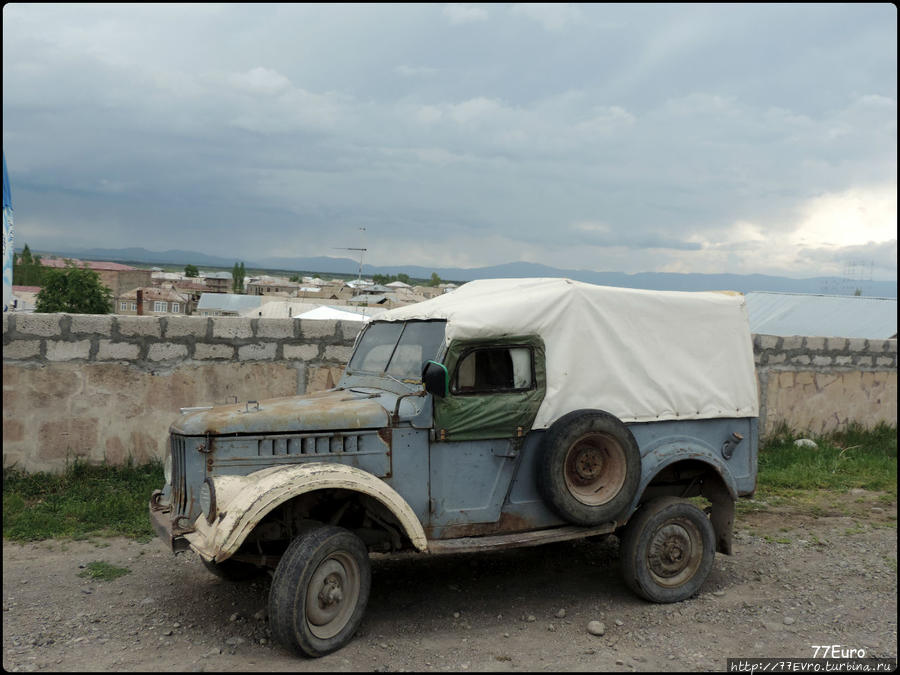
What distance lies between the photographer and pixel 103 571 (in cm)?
555

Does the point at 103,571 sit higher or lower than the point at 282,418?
lower

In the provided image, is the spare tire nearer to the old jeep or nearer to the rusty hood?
the old jeep

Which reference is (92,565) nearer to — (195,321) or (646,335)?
(195,321)

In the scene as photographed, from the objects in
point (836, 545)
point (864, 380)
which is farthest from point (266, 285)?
point (836, 545)

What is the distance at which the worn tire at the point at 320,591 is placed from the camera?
159 inches

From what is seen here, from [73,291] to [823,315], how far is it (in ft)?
149

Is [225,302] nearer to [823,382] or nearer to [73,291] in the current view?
[73,291]

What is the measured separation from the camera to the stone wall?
7199 millimetres

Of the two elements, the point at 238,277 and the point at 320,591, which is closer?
the point at 320,591

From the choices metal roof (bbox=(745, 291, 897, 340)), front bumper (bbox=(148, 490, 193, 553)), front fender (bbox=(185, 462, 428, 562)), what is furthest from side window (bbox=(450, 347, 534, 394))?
metal roof (bbox=(745, 291, 897, 340))

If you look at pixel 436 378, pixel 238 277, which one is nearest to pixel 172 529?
pixel 436 378

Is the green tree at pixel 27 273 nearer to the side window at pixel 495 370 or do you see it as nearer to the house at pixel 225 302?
the house at pixel 225 302

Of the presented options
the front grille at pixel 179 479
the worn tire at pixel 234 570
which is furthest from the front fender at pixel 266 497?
the worn tire at pixel 234 570

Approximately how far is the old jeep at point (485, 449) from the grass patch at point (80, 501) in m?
1.81
